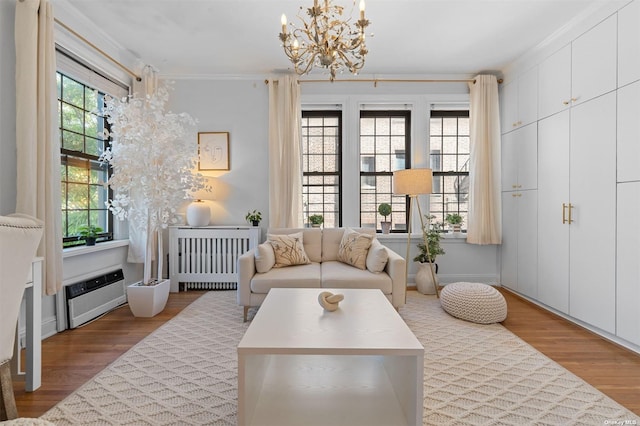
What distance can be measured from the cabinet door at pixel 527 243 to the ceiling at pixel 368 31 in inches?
66.1

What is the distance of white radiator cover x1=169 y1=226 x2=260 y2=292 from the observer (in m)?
4.09

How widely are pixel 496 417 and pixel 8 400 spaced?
211cm

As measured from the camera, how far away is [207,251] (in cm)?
411

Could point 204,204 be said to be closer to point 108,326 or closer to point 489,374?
point 108,326

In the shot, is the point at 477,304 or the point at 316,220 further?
the point at 316,220

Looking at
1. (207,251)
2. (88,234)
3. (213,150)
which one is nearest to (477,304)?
(207,251)

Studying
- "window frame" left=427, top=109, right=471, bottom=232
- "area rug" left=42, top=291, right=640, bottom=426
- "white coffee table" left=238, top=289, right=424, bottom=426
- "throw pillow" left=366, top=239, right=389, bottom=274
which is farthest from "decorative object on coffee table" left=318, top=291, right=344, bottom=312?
"window frame" left=427, top=109, right=471, bottom=232

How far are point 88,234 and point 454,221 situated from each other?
164 inches

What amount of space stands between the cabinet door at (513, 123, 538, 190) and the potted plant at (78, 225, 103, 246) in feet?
15.1

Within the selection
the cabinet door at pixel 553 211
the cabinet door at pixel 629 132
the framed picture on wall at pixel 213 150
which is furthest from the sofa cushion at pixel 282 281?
the cabinet door at pixel 629 132

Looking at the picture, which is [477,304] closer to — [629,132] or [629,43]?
[629,132]

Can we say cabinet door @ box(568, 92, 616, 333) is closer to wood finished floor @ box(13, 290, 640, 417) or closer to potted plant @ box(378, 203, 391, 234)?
wood finished floor @ box(13, 290, 640, 417)

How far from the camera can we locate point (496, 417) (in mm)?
1672

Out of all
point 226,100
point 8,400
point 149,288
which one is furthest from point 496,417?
point 226,100
